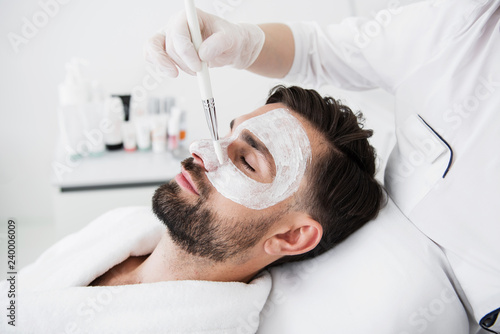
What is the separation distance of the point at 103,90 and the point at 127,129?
218 millimetres

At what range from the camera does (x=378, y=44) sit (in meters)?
1.04

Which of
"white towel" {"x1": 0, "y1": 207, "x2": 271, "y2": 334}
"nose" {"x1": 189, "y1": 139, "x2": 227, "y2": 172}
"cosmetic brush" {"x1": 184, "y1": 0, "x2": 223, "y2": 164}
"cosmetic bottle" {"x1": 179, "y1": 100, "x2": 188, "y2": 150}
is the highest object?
"cosmetic brush" {"x1": 184, "y1": 0, "x2": 223, "y2": 164}

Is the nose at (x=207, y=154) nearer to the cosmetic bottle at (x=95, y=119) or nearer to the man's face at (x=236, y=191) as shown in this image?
the man's face at (x=236, y=191)

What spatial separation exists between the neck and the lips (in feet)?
0.58

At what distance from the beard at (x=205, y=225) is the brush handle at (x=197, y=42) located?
0.25 meters

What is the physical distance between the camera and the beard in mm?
939

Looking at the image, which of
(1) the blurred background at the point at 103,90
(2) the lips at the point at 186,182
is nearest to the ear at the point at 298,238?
(2) the lips at the point at 186,182

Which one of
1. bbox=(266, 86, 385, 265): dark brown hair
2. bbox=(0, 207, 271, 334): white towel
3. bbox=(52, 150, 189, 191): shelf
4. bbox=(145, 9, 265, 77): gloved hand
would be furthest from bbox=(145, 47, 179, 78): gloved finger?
bbox=(52, 150, 189, 191): shelf

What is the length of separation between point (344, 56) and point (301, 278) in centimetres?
71

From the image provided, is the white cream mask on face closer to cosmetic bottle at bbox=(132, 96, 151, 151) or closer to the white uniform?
the white uniform

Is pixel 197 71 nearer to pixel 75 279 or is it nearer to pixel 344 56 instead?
pixel 344 56

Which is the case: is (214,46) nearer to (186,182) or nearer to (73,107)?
(186,182)

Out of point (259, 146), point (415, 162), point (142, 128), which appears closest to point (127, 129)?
point (142, 128)

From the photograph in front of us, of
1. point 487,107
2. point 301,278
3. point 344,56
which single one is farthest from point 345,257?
point 344,56
